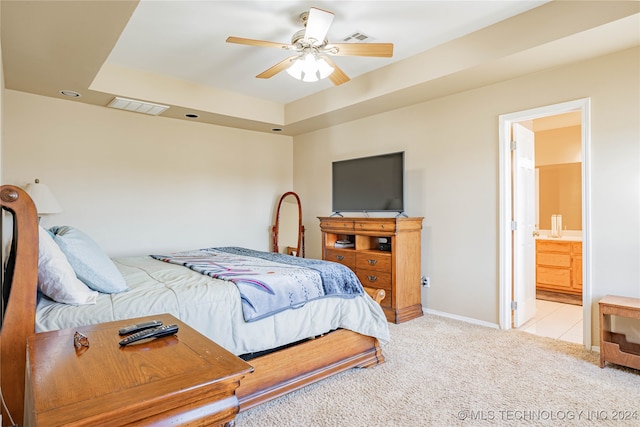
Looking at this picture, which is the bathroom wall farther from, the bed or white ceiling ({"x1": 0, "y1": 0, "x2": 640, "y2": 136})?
the bed

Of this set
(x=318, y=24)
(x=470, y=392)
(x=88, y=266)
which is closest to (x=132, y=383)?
(x=88, y=266)

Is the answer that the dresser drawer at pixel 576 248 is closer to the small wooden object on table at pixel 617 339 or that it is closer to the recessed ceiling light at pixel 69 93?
the small wooden object on table at pixel 617 339

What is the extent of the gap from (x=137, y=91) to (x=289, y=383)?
3236 millimetres

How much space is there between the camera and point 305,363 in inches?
88.6

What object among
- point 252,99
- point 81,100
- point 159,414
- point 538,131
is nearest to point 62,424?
point 159,414

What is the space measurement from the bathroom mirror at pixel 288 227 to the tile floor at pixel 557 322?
306 cm

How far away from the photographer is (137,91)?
3.73 meters

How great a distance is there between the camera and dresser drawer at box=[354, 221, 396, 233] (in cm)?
368

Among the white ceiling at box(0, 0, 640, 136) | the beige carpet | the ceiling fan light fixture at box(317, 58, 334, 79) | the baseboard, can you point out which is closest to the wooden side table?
the beige carpet

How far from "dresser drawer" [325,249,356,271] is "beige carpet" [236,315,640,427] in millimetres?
1236

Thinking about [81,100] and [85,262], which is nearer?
[85,262]

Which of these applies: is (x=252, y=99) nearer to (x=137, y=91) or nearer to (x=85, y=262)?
(x=137, y=91)

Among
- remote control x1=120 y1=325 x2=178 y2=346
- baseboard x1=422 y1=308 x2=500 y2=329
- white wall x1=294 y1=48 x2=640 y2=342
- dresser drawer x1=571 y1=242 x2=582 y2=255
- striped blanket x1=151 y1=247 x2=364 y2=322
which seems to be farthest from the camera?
dresser drawer x1=571 y1=242 x2=582 y2=255

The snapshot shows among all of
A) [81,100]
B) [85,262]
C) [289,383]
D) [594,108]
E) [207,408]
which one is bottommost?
[289,383]
